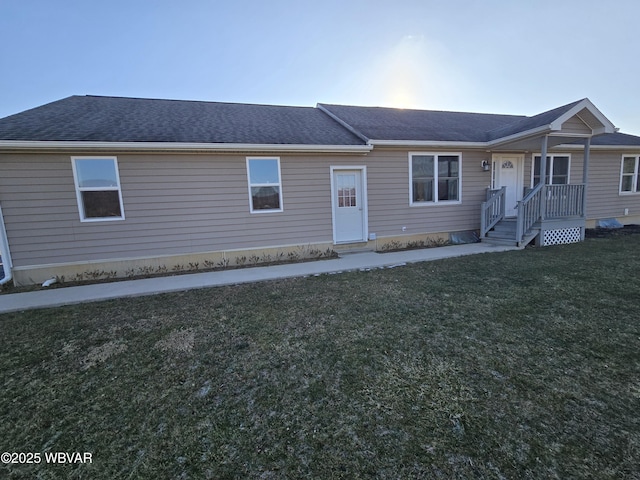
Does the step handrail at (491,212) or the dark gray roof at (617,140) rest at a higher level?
the dark gray roof at (617,140)

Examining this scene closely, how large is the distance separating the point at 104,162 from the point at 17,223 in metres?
1.95

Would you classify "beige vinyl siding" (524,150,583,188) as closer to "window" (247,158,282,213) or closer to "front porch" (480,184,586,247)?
"front porch" (480,184,586,247)

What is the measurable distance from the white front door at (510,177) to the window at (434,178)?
5.14 ft

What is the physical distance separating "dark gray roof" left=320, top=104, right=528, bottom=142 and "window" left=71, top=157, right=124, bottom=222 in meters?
5.90

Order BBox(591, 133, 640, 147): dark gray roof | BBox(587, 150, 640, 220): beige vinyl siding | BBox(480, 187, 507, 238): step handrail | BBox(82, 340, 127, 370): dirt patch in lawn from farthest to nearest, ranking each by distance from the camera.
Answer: BBox(587, 150, 640, 220): beige vinyl siding < BBox(591, 133, 640, 147): dark gray roof < BBox(480, 187, 507, 238): step handrail < BBox(82, 340, 127, 370): dirt patch in lawn

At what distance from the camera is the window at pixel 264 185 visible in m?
6.75

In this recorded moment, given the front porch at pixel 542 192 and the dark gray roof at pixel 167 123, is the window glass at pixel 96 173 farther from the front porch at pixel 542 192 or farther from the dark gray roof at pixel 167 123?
the front porch at pixel 542 192

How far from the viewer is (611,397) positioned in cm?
211

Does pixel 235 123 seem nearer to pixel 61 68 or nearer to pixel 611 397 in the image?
pixel 61 68

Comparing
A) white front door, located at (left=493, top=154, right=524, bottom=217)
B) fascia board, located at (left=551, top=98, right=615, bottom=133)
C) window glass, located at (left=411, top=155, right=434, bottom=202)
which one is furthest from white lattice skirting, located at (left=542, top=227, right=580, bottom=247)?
window glass, located at (left=411, top=155, right=434, bottom=202)

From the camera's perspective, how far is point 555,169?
9.50 m

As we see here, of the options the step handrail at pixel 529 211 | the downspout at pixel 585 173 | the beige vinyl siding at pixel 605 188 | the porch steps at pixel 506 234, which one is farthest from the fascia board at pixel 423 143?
the beige vinyl siding at pixel 605 188

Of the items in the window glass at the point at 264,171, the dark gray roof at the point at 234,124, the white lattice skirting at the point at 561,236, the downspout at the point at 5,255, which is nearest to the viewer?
the downspout at the point at 5,255

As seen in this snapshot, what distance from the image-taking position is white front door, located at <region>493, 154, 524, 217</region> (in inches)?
351
